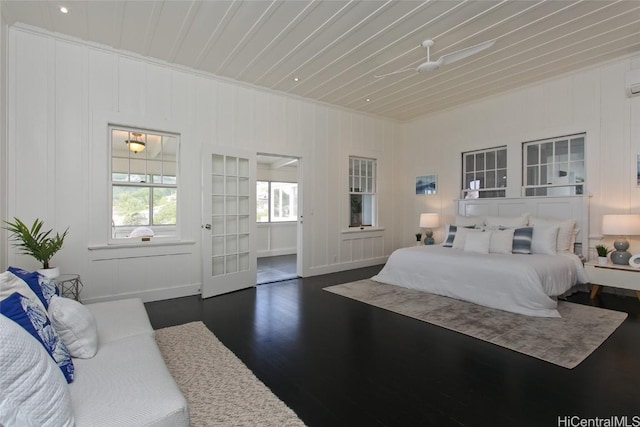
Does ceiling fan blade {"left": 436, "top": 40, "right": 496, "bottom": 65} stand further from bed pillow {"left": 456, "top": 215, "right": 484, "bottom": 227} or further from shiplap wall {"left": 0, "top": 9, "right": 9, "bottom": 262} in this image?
shiplap wall {"left": 0, "top": 9, "right": 9, "bottom": 262}

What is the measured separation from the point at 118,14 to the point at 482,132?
5.71m

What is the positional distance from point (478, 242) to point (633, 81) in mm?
2764

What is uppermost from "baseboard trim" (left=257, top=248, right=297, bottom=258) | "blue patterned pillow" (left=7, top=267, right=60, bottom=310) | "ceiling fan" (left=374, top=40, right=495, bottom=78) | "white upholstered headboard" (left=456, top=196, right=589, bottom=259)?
"ceiling fan" (left=374, top=40, right=495, bottom=78)

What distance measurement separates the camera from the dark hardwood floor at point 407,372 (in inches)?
74.5

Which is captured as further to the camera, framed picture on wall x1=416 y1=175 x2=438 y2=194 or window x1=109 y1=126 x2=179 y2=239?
framed picture on wall x1=416 y1=175 x2=438 y2=194

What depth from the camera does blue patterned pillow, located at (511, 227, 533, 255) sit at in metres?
4.31

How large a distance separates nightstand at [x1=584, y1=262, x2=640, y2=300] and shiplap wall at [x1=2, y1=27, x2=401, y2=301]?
13.3 feet

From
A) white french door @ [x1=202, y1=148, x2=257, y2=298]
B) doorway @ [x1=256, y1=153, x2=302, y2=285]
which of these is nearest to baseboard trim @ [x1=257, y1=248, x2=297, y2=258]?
doorway @ [x1=256, y1=153, x2=302, y2=285]

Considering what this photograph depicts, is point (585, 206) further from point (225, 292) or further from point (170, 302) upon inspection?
point (170, 302)

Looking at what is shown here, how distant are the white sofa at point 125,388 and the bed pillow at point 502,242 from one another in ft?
14.3

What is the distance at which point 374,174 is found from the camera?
6773 millimetres

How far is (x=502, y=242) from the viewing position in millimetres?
4434

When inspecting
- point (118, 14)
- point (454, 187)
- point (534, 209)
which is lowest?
point (534, 209)

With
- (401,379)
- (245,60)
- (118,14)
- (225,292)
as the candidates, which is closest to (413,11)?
(245,60)
